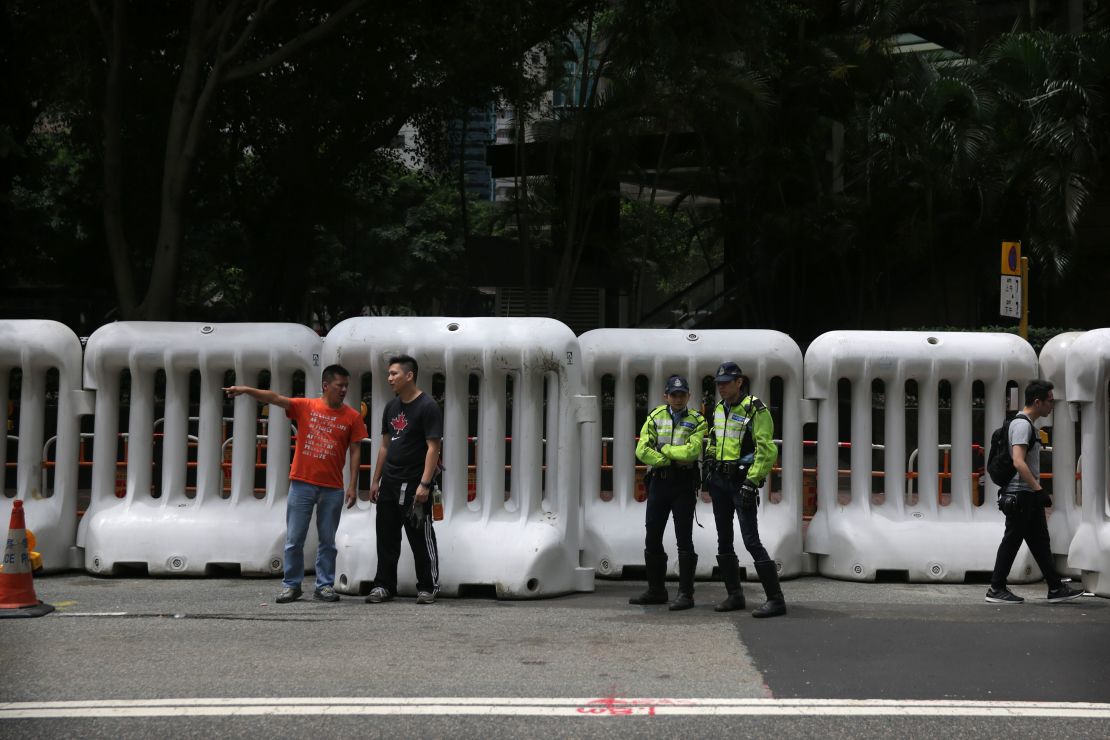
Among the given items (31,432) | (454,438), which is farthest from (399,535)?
(31,432)

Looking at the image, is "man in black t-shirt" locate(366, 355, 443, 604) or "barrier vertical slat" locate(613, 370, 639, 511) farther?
"barrier vertical slat" locate(613, 370, 639, 511)

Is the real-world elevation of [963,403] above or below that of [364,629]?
above

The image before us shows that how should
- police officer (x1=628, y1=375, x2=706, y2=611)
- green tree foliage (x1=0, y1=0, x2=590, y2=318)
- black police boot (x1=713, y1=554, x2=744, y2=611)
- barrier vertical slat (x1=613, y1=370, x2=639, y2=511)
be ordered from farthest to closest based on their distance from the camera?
green tree foliage (x1=0, y1=0, x2=590, y2=318), barrier vertical slat (x1=613, y1=370, x2=639, y2=511), police officer (x1=628, y1=375, x2=706, y2=611), black police boot (x1=713, y1=554, x2=744, y2=611)

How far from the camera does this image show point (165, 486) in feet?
35.1

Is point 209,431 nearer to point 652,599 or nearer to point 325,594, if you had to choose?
point 325,594

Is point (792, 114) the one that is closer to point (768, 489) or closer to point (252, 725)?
point (768, 489)

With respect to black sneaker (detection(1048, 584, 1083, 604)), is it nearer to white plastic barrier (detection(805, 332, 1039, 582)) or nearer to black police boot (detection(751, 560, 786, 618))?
white plastic barrier (detection(805, 332, 1039, 582))

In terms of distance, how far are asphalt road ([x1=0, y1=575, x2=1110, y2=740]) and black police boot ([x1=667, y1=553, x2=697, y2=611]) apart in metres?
0.17

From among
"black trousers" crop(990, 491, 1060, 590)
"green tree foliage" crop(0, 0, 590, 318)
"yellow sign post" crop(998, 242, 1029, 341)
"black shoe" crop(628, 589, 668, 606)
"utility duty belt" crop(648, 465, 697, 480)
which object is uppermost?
"green tree foliage" crop(0, 0, 590, 318)

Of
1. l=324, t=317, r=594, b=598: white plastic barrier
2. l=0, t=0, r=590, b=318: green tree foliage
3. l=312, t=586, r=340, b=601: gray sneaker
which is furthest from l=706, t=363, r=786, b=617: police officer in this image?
l=0, t=0, r=590, b=318: green tree foliage

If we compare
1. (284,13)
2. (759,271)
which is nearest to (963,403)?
(284,13)

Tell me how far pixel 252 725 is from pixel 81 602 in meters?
3.79

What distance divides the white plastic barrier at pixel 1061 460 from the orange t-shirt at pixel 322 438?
532 centimetres

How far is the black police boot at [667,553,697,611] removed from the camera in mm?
9188
